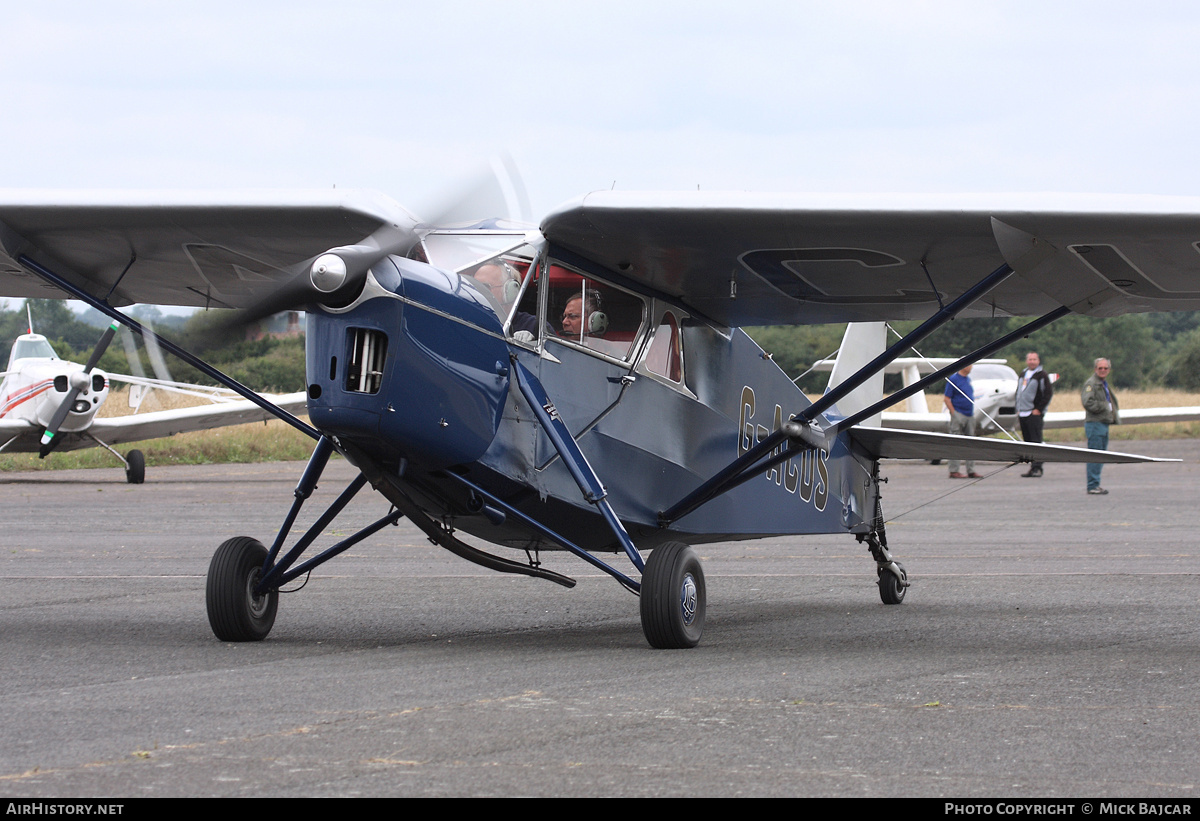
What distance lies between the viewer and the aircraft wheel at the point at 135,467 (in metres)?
25.5

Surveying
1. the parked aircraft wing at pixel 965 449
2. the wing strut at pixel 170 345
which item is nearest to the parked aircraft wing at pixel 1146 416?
the parked aircraft wing at pixel 965 449

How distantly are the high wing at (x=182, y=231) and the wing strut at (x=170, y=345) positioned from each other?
176 mm

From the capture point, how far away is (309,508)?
2022 cm

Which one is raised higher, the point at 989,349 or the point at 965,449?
the point at 989,349

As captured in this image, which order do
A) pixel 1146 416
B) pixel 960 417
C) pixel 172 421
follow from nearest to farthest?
pixel 960 417, pixel 172 421, pixel 1146 416

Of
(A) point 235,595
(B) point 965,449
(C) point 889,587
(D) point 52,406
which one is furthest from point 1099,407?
(D) point 52,406

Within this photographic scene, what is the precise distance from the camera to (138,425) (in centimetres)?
2828

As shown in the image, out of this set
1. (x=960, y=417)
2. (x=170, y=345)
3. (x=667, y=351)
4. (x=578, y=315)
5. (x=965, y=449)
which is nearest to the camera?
(x=170, y=345)

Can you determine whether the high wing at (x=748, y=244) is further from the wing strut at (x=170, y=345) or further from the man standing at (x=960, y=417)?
the man standing at (x=960, y=417)

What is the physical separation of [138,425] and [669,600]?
23.5 m

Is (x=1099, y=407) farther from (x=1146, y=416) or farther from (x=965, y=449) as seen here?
(x=1146, y=416)

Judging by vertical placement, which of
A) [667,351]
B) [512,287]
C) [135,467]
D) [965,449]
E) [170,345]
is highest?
[512,287]

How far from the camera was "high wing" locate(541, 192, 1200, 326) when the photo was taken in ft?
23.1
